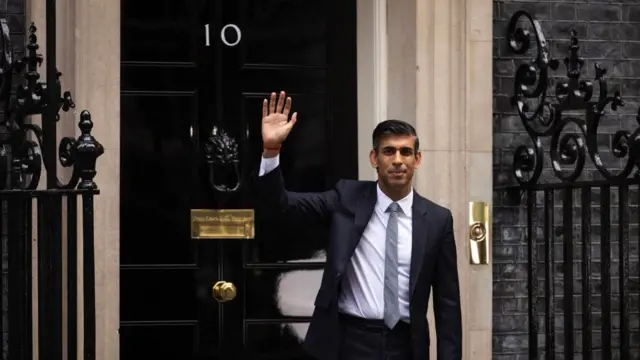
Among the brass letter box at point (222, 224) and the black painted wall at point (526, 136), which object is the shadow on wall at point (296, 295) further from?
the black painted wall at point (526, 136)

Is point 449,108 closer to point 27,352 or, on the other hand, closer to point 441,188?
Result: point 441,188

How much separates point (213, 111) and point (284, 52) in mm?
543

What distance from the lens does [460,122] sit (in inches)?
279

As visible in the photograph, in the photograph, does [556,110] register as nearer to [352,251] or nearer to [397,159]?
[397,159]

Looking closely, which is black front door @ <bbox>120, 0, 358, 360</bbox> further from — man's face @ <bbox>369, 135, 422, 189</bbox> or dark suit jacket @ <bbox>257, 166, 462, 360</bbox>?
man's face @ <bbox>369, 135, 422, 189</bbox>

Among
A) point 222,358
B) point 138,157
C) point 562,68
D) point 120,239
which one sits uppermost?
point 562,68

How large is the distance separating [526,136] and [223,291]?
1.91 meters

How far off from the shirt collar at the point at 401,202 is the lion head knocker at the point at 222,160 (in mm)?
1741

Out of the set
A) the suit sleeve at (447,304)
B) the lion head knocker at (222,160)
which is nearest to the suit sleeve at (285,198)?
the suit sleeve at (447,304)

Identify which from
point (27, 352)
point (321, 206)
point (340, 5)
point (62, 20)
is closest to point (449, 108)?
point (340, 5)

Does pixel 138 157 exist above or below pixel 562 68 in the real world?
below

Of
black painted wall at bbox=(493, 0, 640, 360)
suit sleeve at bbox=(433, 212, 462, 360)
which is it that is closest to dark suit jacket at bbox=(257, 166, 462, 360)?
suit sleeve at bbox=(433, 212, 462, 360)

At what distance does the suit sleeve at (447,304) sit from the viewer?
18.2 ft

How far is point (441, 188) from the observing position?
7.04 m
